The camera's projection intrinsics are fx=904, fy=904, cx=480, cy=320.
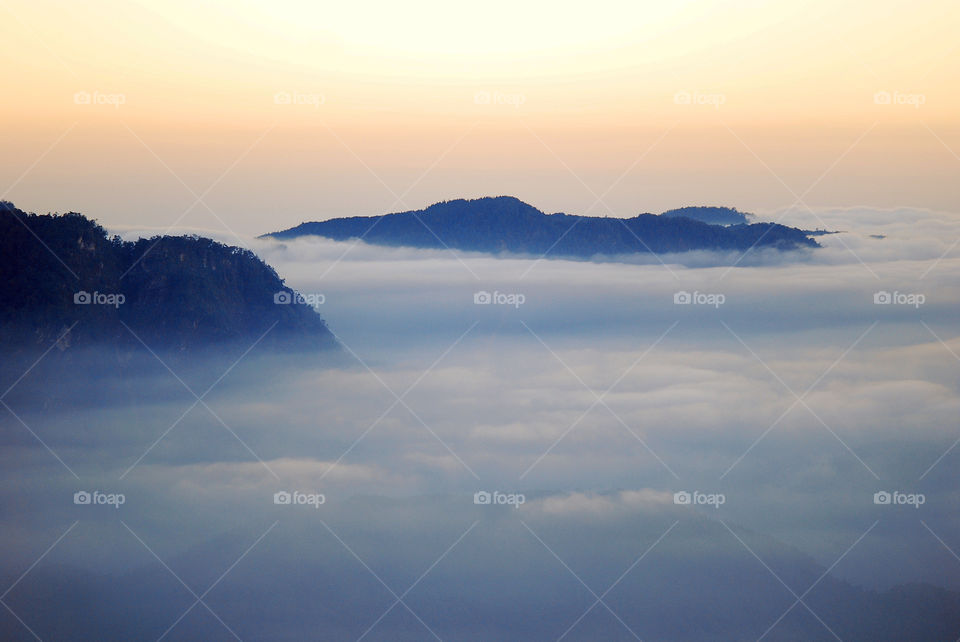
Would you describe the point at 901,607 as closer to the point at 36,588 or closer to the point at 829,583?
the point at 829,583

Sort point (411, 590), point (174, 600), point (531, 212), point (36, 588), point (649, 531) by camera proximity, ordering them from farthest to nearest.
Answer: point (531, 212) → point (649, 531) → point (411, 590) → point (174, 600) → point (36, 588)

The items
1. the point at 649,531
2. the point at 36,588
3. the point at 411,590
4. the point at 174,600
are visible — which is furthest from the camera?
the point at 649,531

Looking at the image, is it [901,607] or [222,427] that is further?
[222,427]

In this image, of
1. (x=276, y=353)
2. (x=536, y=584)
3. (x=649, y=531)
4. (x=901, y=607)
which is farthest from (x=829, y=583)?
(x=276, y=353)

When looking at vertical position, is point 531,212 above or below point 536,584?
above

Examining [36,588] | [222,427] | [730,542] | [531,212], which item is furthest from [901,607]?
[36,588]

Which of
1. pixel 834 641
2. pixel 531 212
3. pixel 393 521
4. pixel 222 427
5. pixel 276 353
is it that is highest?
pixel 531 212

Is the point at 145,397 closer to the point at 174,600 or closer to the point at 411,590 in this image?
the point at 174,600
